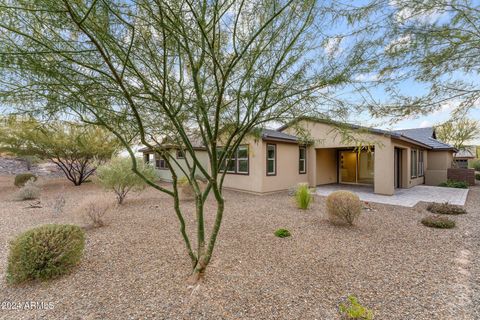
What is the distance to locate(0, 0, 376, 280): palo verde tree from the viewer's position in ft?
6.45

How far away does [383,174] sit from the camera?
9594mm

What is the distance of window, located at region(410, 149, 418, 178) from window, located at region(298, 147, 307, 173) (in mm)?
6019

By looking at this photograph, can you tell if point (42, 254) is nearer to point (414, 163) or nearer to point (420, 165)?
point (414, 163)

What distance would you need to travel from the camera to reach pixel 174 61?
2.74 m

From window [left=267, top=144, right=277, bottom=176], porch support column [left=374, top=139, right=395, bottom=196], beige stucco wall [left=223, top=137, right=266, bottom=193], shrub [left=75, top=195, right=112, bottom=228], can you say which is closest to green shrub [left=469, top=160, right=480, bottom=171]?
porch support column [left=374, top=139, right=395, bottom=196]

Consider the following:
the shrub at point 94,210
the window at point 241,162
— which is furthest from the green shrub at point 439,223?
the shrub at point 94,210

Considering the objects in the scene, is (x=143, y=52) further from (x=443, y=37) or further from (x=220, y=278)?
(x=443, y=37)

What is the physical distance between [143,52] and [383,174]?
1057 cm

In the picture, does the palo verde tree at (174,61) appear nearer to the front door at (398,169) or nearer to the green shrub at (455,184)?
the front door at (398,169)

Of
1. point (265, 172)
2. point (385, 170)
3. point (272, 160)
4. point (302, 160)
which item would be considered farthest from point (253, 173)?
point (385, 170)

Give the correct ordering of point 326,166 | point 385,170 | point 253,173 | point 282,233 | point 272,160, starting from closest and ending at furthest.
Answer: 1. point 282,233
2. point 385,170
3. point 253,173
4. point 272,160
5. point 326,166

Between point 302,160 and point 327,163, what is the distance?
7.34 ft

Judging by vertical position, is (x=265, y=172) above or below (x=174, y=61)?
below

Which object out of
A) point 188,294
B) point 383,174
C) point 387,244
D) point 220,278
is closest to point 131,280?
point 188,294
